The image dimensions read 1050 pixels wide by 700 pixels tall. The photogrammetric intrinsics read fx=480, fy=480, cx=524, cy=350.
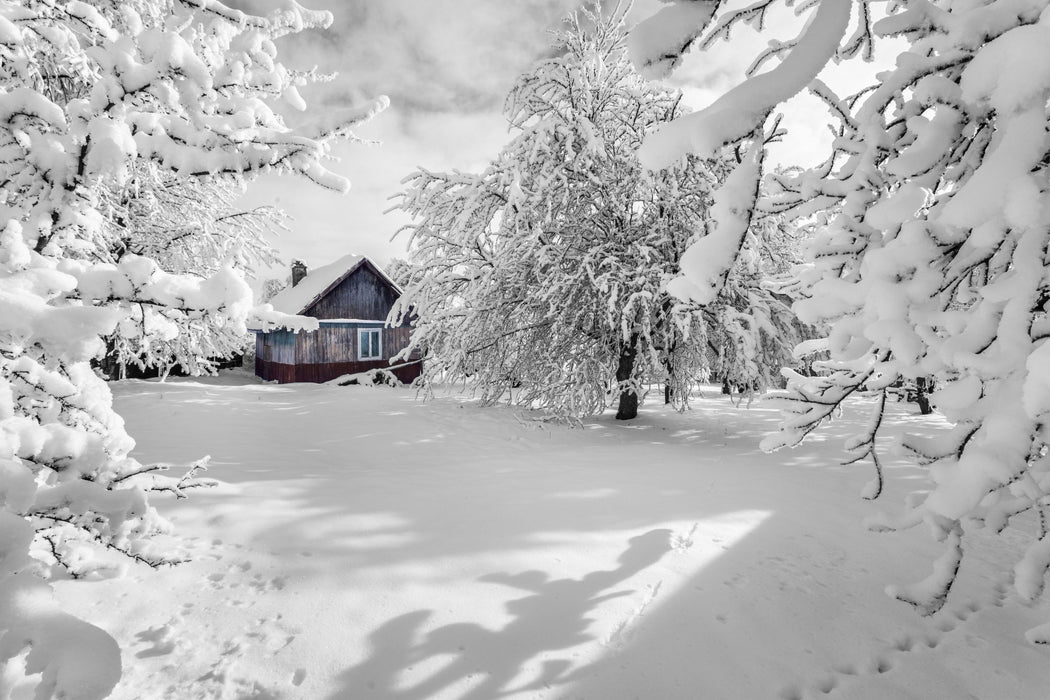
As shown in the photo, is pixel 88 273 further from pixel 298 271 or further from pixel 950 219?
pixel 298 271

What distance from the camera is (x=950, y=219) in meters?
1.27

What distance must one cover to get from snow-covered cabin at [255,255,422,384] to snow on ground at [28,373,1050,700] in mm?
14594

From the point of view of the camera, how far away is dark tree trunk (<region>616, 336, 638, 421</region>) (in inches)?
360

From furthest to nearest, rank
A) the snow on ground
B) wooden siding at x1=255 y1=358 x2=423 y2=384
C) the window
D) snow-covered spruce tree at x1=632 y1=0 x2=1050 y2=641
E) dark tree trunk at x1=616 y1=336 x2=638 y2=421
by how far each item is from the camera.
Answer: the window, wooden siding at x1=255 y1=358 x2=423 y2=384, dark tree trunk at x1=616 y1=336 x2=638 y2=421, the snow on ground, snow-covered spruce tree at x1=632 y1=0 x2=1050 y2=641

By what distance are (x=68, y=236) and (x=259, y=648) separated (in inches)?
95.5

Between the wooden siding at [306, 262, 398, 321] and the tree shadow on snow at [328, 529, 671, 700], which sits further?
the wooden siding at [306, 262, 398, 321]

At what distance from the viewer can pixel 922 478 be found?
256 inches

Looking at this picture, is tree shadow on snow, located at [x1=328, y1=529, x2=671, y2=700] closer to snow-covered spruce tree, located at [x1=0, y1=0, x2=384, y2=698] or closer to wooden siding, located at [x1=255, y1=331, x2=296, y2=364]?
snow-covered spruce tree, located at [x1=0, y1=0, x2=384, y2=698]

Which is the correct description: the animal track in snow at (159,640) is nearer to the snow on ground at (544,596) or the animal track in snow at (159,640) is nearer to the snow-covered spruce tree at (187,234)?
the snow on ground at (544,596)

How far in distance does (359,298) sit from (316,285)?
2.32 metres

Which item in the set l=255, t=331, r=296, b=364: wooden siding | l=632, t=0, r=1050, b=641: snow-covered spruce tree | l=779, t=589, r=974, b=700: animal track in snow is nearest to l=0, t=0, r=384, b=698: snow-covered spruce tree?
l=632, t=0, r=1050, b=641: snow-covered spruce tree

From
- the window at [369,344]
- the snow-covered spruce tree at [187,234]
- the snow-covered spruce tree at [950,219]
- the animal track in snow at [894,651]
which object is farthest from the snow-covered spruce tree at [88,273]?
the window at [369,344]

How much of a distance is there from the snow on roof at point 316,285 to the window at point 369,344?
7.55ft

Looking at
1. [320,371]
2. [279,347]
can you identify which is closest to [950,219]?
Answer: [320,371]
